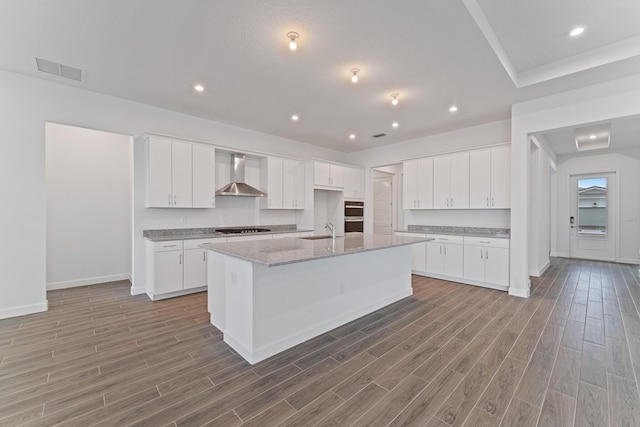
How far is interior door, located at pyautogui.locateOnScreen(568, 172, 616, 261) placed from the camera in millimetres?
6719

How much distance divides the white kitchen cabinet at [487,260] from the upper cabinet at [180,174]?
4.47 meters

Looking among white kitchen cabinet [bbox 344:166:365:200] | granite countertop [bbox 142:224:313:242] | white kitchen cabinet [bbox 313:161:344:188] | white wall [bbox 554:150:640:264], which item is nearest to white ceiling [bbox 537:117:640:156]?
white wall [bbox 554:150:640:264]

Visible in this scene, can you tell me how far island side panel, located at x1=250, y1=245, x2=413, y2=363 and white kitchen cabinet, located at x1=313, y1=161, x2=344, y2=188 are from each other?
2683 mm

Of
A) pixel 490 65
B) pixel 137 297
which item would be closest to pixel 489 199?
pixel 490 65

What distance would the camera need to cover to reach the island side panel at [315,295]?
237cm

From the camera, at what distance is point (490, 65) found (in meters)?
2.93

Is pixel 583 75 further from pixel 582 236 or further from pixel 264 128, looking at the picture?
pixel 582 236

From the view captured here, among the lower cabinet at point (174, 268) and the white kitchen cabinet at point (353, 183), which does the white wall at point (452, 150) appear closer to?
the white kitchen cabinet at point (353, 183)

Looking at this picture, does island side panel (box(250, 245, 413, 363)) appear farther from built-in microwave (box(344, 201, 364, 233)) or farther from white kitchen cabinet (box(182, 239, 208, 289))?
built-in microwave (box(344, 201, 364, 233))

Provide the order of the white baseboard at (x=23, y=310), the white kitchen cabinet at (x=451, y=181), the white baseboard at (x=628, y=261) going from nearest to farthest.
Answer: the white baseboard at (x=23, y=310) → the white kitchen cabinet at (x=451, y=181) → the white baseboard at (x=628, y=261)

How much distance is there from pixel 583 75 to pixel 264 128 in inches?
184

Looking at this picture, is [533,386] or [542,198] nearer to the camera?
[533,386]

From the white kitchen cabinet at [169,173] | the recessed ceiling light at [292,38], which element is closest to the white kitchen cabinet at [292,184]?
the white kitchen cabinet at [169,173]

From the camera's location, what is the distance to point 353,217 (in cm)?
661
